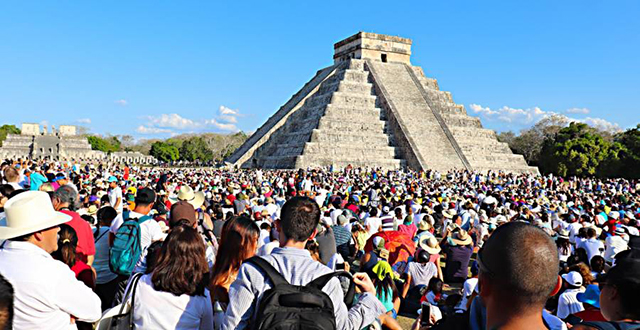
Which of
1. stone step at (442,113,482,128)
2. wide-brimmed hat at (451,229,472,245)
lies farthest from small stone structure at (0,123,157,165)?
wide-brimmed hat at (451,229,472,245)

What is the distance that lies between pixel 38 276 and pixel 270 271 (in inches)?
49.0

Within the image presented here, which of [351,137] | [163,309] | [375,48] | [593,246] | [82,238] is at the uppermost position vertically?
[375,48]

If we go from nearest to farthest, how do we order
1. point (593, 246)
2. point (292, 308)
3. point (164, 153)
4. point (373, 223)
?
point (292, 308), point (593, 246), point (373, 223), point (164, 153)

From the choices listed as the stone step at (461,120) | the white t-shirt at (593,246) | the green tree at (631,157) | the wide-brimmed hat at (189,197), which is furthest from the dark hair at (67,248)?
the green tree at (631,157)

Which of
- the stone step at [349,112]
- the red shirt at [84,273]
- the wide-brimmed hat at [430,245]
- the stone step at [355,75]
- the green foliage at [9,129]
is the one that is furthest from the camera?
the green foliage at [9,129]

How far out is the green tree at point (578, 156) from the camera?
3956 cm

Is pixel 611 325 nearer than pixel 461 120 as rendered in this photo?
Yes

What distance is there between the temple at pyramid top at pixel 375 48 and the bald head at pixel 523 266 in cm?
4472

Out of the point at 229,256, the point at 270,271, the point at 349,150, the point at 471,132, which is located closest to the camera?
the point at 270,271

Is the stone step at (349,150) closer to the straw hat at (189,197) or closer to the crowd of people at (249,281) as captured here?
the straw hat at (189,197)

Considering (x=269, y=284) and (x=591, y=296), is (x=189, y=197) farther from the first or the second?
(x=591, y=296)

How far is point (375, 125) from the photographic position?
3912 cm

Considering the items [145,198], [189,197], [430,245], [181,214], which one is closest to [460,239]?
[430,245]

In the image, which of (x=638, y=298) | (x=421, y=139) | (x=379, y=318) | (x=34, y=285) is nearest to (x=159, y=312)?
(x=34, y=285)
